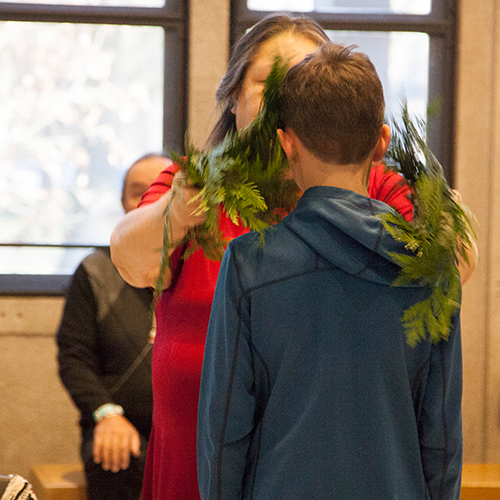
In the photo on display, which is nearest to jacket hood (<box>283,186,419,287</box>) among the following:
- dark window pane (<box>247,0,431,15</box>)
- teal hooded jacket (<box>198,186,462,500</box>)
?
teal hooded jacket (<box>198,186,462,500</box>)

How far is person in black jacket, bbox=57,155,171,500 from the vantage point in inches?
97.0

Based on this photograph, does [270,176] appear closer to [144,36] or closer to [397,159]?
[397,159]

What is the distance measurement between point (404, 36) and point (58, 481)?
3.06 metres

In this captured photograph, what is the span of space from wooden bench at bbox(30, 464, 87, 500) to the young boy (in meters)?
2.22

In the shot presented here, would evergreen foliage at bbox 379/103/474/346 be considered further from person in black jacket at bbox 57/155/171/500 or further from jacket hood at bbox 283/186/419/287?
person in black jacket at bbox 57/155/171/500

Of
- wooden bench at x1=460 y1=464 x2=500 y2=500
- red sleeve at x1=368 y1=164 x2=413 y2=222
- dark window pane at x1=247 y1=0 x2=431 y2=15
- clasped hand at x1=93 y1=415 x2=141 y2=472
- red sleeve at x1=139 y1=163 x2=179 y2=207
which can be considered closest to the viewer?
red sleeve at x1=368 y1=164 x2=413 y2=222

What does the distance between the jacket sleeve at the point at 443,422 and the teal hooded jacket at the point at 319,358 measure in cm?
4

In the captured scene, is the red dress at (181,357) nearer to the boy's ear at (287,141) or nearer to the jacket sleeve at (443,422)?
the boy's ear at (287,141)

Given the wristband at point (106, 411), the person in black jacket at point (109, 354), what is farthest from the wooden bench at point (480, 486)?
the wristband at point (106, 411)

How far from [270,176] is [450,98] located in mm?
3019

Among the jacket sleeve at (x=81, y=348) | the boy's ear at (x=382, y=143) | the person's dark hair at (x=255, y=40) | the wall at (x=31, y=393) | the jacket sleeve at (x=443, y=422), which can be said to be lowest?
the wall at (x=31, y=393)

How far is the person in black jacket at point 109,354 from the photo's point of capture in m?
2.46

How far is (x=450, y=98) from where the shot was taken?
12.3ft

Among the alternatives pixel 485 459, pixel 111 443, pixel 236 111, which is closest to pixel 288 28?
pixel 236 111
